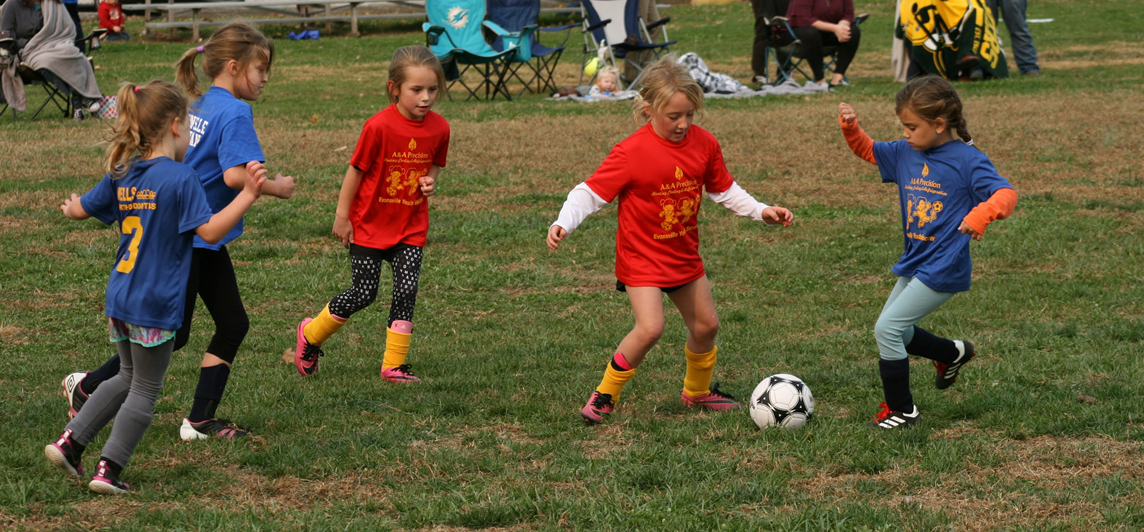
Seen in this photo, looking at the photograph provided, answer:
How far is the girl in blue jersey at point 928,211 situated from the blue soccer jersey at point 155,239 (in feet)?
8.73

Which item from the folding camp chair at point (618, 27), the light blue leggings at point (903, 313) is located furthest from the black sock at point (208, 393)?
the folding camp chair at point (618, 27)

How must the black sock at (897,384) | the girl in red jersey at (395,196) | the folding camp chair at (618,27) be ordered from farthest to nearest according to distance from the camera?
the folding camp chair at (618,27), the girl in red jersey at (395,196), the black sock at (897,384)

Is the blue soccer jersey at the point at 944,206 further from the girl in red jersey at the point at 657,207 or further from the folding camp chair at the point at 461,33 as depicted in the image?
the folding camp chair at the point at 461,33

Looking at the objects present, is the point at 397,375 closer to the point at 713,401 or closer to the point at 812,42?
the point at 713,401

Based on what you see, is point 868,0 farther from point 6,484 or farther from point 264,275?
point 6,484

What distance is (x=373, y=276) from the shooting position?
5.46m

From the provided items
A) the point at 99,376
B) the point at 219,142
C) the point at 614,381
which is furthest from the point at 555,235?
the point at 99,376

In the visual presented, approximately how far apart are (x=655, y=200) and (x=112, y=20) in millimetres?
24782

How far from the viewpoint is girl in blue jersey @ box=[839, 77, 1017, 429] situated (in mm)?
4469

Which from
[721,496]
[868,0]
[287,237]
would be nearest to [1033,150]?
[287,237]

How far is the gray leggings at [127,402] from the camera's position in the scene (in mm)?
3893

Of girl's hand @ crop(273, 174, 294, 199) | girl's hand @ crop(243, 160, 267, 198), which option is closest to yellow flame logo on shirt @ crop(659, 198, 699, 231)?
girl's hand @ crop(273, 174, 294, 199)

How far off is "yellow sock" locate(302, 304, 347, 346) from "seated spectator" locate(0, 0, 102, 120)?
10599 millimetres

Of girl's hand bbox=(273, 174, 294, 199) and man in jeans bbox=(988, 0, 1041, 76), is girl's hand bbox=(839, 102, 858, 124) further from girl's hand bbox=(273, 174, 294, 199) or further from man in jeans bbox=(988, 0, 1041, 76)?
man in jeans bbox=(988, 0, 1041, 76)
